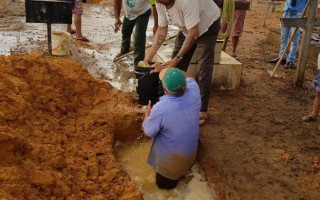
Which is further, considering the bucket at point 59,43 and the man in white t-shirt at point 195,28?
the bucket at point 59,43

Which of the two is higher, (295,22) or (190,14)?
(190,14)

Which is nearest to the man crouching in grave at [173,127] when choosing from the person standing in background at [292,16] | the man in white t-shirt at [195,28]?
→ the man in white t-shirt at [195,28]

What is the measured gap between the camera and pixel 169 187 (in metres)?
3.37

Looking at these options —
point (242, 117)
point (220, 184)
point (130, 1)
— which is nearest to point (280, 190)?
point (220, 184)

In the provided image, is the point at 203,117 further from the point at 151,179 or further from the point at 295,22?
the point at 295,22

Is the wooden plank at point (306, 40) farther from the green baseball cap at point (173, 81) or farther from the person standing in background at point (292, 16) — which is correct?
the green baseball cap at point (173, 81)

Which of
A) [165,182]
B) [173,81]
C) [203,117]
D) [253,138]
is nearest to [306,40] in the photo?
[253,138]

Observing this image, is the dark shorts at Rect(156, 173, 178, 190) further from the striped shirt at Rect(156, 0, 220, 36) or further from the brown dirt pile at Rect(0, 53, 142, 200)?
the striped shirt at Rect(156, 0, 220, 36)

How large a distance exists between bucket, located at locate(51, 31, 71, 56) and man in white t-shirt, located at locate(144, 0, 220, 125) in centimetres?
248

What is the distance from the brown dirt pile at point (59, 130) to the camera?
8.45 feet

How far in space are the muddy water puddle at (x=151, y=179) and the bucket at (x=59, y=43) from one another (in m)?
2.65

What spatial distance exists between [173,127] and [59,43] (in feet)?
12.0

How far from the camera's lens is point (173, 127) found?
2.96m

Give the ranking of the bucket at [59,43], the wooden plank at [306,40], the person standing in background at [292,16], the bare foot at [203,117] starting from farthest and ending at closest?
1. the person standing in background at [292,16]
2. the bucket at [59,43]
3. the wooden plank at [306,40]
4. the bare foot at [203,117]
